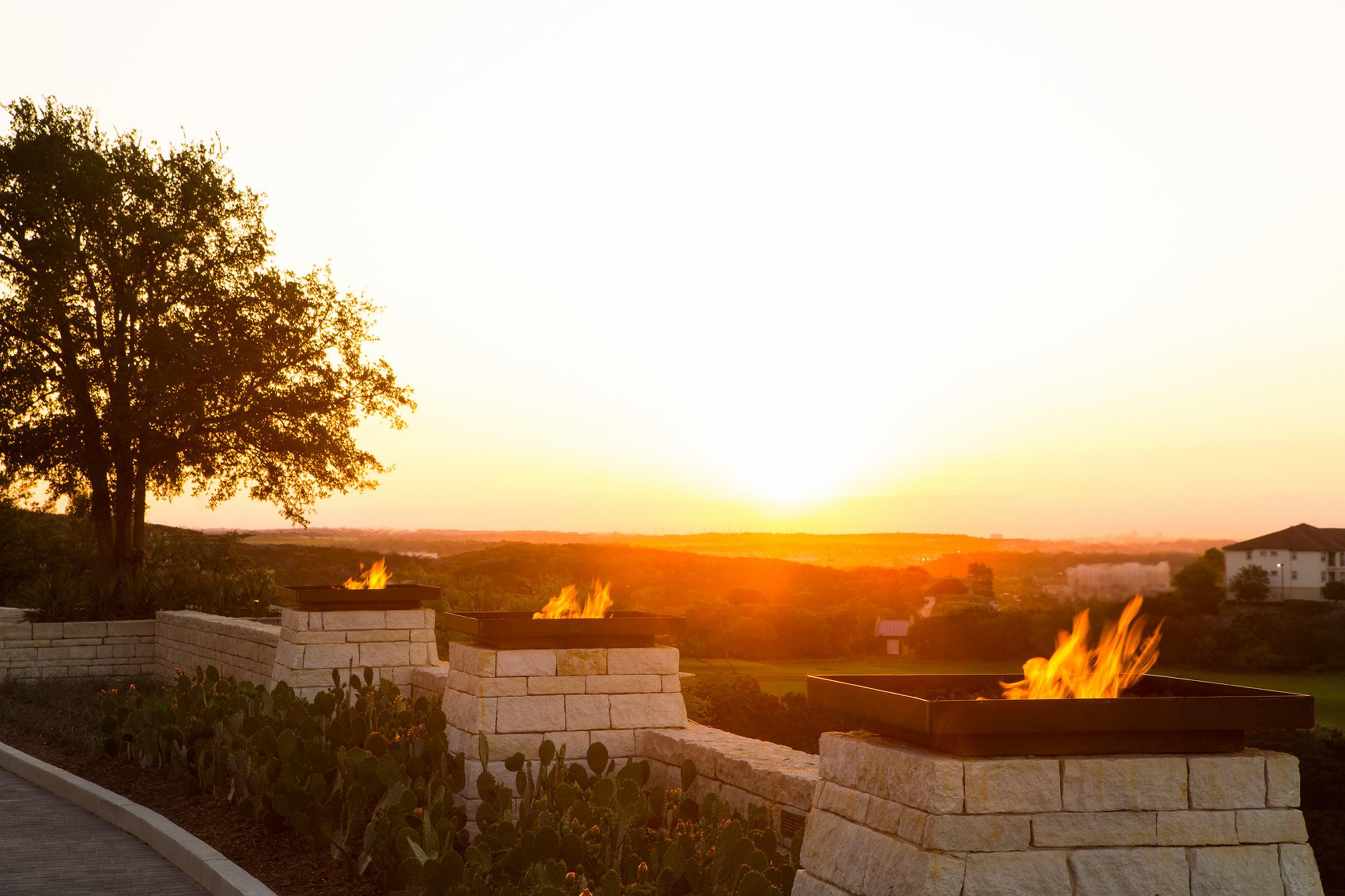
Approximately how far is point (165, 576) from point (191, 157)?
325 inches

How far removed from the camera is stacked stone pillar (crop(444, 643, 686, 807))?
784 centimetres

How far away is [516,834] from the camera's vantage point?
588 centimetres

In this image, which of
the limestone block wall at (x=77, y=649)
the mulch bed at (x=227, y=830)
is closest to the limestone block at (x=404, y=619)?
the mulch bed at (x=227, y=830)

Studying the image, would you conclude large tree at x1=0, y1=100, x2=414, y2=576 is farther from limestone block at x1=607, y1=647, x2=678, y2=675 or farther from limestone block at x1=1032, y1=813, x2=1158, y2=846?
limestone block at x1=1032, y1=813, x2=1158, y2=846

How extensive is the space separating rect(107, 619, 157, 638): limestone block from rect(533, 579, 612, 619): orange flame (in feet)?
41.4

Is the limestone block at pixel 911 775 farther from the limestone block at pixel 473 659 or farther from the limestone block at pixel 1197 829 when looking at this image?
the limestone block at pixel 473 659

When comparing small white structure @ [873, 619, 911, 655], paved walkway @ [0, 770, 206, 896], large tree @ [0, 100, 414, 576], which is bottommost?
small white structure @ [873, 619, 911, 655]

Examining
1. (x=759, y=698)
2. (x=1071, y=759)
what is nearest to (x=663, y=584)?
(x=759, y=698)

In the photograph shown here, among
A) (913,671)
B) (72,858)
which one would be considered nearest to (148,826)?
(72,858)

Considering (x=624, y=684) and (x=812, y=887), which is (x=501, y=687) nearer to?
(x=624, y=684)

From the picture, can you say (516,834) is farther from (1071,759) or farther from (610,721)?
(1071,759)

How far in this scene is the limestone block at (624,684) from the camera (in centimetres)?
810

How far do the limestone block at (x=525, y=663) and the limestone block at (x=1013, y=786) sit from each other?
471cm

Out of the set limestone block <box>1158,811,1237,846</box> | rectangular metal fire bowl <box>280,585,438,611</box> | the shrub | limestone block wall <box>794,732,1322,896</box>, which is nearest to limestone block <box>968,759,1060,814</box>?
limestone block wall <box>794,732,1322,896</box>
